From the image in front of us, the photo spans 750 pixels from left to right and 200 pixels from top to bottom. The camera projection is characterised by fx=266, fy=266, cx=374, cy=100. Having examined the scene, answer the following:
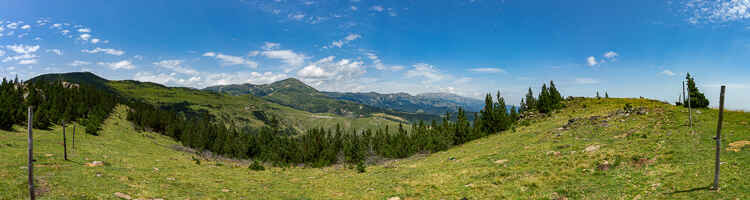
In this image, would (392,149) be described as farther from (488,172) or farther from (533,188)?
(533,188)

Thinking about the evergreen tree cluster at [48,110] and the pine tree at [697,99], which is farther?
the evergreen tree cluster at [48,110]

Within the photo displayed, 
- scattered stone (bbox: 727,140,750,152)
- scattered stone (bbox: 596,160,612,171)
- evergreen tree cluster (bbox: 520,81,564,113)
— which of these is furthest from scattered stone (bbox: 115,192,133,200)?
evergreen tree cluster (bbox: 520,81,564,113)

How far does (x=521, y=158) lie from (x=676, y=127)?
17398 millimetres

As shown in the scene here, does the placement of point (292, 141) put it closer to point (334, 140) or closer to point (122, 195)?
point (334, 140)

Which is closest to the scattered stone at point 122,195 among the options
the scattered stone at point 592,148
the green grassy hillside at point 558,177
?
the green grassy hillside at point 558,177

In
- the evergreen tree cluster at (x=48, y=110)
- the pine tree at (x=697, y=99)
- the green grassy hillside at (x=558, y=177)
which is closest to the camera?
the green grassy hillside at (x=558, y=177)

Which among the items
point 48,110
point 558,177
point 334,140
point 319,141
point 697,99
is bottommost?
point 334,140

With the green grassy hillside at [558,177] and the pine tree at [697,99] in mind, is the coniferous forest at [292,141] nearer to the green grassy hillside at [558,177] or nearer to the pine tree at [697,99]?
the pine tree at [697,99]

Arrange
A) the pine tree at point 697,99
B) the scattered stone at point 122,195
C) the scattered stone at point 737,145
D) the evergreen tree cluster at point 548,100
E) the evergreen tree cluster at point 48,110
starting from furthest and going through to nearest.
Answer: the evergreen tree cluster at point 548,100, the evergreen tree cluster at point 48,110, the pine tree at point 697,99, the scattered stone at point 737,145, the scattered stone at point 122,195

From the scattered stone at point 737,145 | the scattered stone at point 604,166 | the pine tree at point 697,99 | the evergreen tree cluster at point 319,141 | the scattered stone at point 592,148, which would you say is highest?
the pine tree at point 697,99

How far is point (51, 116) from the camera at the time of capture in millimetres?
67438

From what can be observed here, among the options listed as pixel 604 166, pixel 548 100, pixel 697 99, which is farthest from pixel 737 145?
pixel 548 100

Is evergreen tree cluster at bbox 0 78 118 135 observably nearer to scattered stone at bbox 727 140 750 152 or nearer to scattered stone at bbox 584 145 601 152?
scattered stone at bbox 584 145 601 152

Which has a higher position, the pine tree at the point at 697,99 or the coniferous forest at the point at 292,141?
the pine tree at the point at 697,99
